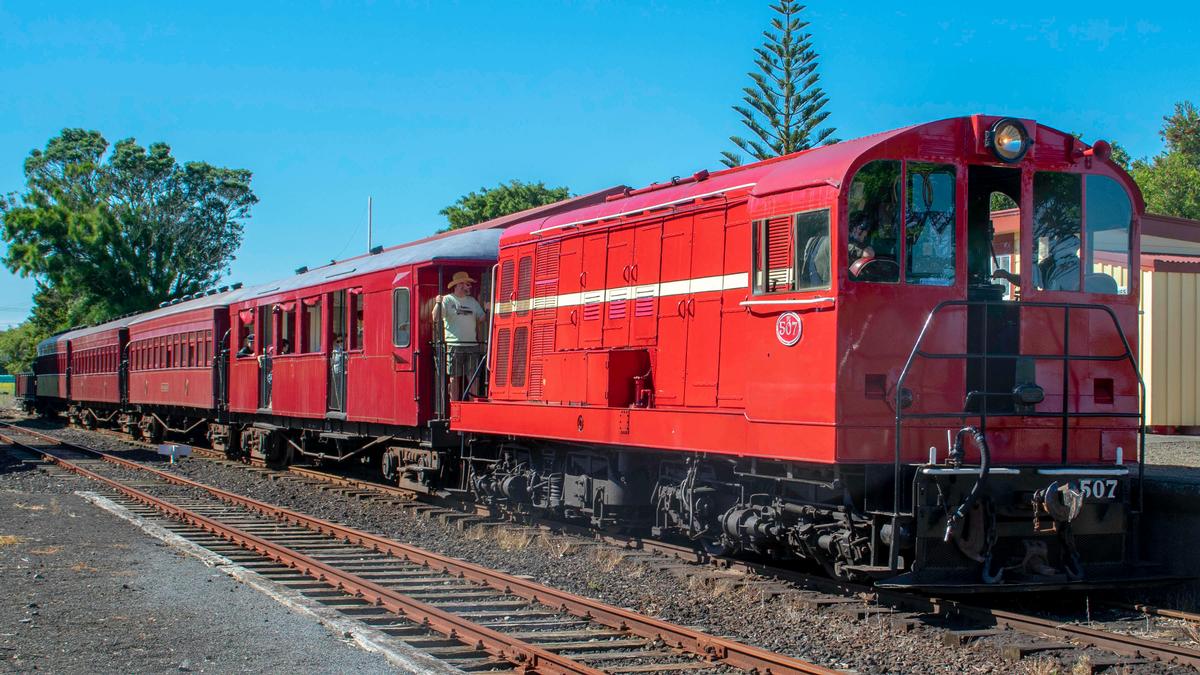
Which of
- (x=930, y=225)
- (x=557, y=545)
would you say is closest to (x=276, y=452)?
(x=557, y=545)

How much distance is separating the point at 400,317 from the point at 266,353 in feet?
21.5

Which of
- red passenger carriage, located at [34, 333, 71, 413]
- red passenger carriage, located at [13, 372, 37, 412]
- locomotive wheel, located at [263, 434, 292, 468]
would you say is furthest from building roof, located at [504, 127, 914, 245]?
red passenger carriage, located at [13, 372, 37, 412]

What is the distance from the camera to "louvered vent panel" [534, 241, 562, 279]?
12680 mm

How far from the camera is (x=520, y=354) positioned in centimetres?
1317

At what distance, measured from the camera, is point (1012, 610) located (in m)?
8.49

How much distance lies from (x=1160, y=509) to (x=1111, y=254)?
8.10 ft

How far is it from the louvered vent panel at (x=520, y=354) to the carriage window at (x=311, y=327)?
6.23 meters

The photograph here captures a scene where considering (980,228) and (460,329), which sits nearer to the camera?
(980,228)

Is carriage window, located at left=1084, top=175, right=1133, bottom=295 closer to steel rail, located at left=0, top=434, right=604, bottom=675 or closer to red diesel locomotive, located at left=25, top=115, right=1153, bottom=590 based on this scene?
red diesel locomotive, located at left=25, top=115, right=1153, bottom=590

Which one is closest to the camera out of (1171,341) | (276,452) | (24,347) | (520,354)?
(520,354)

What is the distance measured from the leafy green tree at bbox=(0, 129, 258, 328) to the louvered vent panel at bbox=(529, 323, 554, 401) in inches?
1962

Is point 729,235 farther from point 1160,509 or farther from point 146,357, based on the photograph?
point 146,357

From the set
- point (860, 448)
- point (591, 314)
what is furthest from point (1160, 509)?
point (591, 314)

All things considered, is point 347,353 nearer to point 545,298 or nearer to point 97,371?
point 545,298
